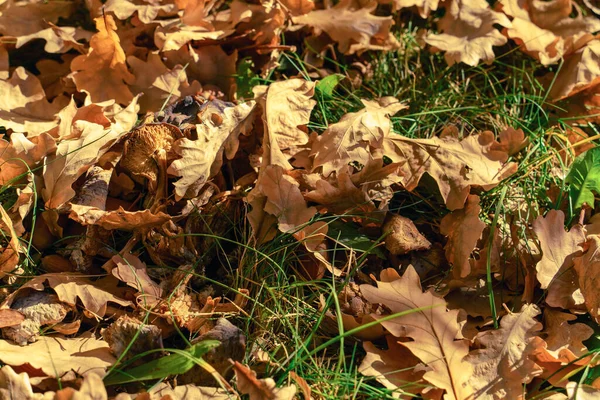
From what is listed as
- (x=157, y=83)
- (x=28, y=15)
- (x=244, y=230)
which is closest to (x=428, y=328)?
(x=244, y=230)

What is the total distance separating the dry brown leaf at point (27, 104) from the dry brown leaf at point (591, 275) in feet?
5.21

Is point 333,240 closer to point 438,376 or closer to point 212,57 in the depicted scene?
point 438,376

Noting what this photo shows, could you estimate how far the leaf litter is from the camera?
5.23ft

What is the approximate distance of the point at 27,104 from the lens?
7.03ft

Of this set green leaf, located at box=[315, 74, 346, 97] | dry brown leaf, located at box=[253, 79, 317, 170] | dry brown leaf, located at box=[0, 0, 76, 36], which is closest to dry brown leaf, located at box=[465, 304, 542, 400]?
dry brown leaf, located at box=[253, 79, 317, 170]

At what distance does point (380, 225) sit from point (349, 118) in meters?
0.34

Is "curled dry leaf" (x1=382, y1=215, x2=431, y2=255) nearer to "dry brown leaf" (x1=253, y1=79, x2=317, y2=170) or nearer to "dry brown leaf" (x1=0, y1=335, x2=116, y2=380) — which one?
"dry brown leaf" (x1=253, y1=79, x2=317, y2=170)

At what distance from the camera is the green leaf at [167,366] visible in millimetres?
1521

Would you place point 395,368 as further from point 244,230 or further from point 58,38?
point 58,38

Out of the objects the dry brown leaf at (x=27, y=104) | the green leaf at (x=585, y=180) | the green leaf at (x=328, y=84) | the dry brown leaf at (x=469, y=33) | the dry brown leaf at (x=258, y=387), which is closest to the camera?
the dry brown leaf at (x=258, y=387)

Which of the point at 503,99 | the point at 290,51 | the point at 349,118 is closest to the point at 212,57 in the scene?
the point at 290,51

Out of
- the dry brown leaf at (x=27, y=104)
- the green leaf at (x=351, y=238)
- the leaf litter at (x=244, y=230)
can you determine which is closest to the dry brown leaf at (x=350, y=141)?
the leaf litter at (x=244, y=230)

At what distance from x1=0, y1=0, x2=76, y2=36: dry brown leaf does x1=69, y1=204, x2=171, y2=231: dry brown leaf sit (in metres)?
0.86

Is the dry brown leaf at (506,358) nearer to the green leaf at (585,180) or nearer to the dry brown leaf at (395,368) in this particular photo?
the dry brown leaf at (395,368)
